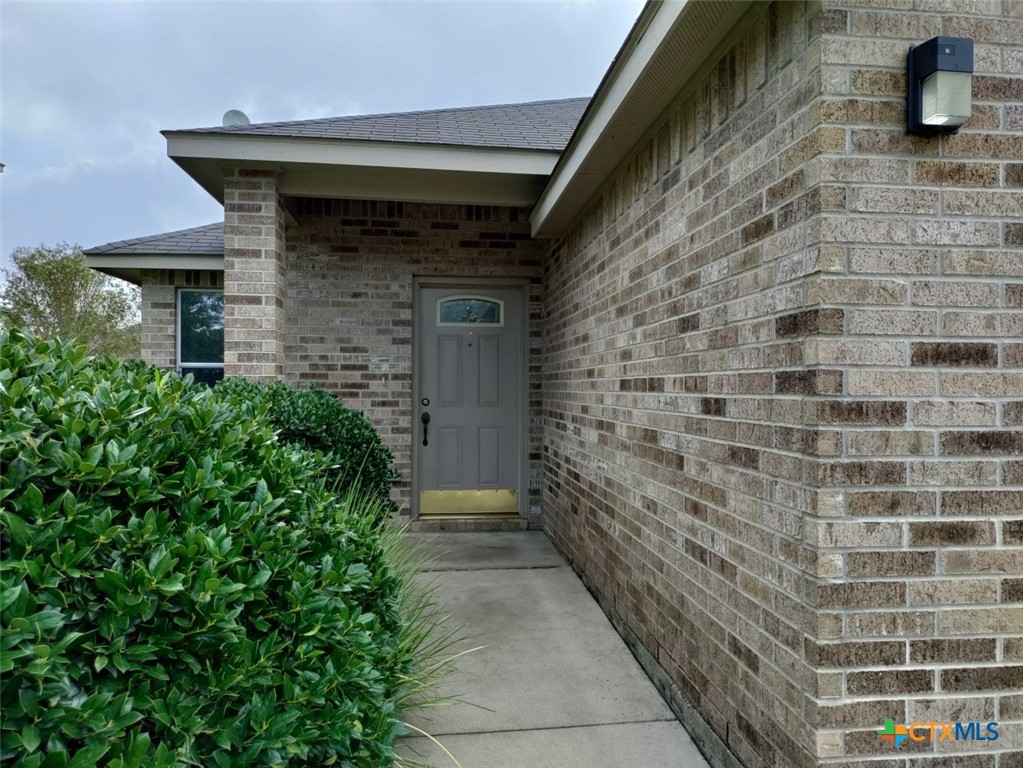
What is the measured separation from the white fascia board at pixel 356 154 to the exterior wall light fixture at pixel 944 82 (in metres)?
3.08

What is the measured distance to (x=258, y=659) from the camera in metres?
1.38

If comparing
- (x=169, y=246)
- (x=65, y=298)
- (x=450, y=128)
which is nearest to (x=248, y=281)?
Answer: (x=450, y=128)

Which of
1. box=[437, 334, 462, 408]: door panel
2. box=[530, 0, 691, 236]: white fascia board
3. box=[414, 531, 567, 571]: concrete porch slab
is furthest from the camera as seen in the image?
box=[437, 334, 462, 408]: door panel

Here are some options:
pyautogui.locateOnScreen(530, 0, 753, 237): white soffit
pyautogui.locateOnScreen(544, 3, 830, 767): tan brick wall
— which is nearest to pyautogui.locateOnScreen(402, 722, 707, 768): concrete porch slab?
pyautogui.locateOnScreen(544, 3, 830, 767): tan brick wall

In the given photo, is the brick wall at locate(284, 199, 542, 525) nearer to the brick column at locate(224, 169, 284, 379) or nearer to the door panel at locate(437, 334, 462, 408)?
the door panel at locate(437, 334, 462, 408)

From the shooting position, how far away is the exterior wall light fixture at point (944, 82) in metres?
1.65

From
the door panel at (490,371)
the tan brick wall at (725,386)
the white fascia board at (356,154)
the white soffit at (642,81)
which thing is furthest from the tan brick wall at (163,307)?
the tan brick wall at (725,386)

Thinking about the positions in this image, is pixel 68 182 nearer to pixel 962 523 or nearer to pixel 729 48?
pixel 729 48

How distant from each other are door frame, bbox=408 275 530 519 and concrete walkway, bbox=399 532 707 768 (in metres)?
1.60

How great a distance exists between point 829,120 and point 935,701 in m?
1.63

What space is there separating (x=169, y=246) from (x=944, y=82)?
6920mm

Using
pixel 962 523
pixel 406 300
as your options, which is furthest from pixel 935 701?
pixel 406 300

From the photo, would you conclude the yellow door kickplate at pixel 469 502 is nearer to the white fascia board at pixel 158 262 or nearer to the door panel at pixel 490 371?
the door panel at pixel 490 371

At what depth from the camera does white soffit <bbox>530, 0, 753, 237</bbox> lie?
2211mm
